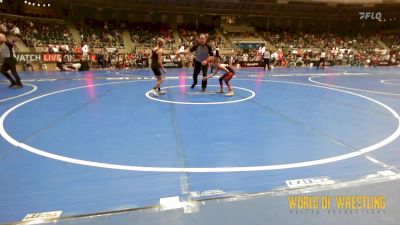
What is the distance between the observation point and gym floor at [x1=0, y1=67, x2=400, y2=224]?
321cm

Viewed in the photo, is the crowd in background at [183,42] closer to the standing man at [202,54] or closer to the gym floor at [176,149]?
the standing man at [202,54]

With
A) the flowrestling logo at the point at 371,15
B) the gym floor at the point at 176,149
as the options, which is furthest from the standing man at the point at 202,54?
the flowrestling logo at the point at 371,15

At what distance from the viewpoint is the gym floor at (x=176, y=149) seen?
3213 millimetres

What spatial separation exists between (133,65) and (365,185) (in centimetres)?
2258

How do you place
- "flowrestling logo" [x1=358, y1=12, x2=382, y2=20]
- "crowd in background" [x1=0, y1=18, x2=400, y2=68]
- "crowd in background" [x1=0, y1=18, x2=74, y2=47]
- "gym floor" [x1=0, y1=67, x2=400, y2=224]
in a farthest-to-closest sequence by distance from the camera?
"flowrestling logo" [x1=358, y1=12, x2=382, y2=20], "crowd in background" [x1=0, y1=18, x2=400, y2=68], "crowd in background" [x1=0, y1=18, x2=74, y2=47], "gym floor" [x1=0, y1=67, x2=400, y2=224]

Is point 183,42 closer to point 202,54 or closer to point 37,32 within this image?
point 37,32

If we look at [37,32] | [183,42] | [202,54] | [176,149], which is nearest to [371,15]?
[183,42]

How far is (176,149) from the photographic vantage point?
4.50 m

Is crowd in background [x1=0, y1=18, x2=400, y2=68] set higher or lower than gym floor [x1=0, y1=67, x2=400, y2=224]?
higher

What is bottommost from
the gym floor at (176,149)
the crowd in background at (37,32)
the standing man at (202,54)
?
the gym floor at (176,149)

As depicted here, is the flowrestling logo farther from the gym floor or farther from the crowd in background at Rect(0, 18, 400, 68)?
the gym floor

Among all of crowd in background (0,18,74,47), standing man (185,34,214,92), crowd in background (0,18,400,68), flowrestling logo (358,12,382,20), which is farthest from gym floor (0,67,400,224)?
flowrestling logo (358,12,382,20)

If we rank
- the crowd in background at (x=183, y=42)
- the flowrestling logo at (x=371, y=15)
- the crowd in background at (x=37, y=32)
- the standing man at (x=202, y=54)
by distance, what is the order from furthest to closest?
the flowrestling logo at (x=371, y=15)
the crowd in background at (x=183, y=42)
the crowd in background at (x=37, y=32)
the standing man at (x=202, y=54)

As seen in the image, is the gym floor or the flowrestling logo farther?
the flowrestling logo
